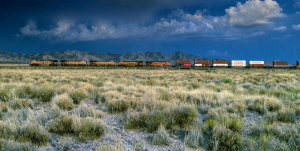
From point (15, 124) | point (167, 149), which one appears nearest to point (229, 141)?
point (167, 149)

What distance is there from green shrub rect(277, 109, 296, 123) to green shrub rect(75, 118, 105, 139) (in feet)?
17.0

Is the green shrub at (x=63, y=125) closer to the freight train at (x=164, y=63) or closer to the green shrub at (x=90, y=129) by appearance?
the green shrub at (x=90, y=129)

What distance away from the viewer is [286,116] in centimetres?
554

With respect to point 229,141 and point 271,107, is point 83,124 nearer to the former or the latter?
point 229,141

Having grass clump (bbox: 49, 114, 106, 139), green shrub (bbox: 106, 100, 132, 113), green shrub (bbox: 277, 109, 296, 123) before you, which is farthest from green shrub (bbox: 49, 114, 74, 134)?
green shrub (bbox: 277, 109, 296, 123)

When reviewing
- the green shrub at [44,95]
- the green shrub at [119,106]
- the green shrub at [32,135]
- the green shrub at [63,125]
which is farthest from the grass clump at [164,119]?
the green shrub at [44,95]

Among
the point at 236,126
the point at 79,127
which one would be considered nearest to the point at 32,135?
the point at 79,127

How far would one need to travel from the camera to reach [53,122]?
15.2ft

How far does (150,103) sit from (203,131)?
263cm

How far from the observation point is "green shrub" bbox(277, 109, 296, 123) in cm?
547

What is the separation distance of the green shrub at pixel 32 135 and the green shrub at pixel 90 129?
0.65 m

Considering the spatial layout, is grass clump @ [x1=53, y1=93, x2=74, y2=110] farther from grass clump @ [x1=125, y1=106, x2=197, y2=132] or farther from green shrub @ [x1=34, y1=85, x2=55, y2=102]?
grass clump @ [x1=125, y1=106, x2=197, y2=132]

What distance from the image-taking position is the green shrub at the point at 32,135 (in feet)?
12.4

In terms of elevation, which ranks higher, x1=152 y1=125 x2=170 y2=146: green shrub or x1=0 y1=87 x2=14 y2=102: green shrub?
x1=0 y1=87 x2=14 y2=102: green shrub
